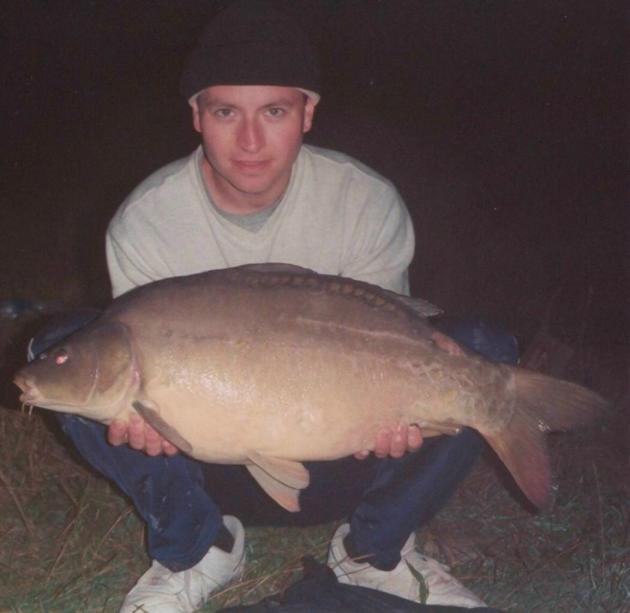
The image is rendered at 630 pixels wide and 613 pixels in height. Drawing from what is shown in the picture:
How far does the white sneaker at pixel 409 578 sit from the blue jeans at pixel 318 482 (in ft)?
0.16

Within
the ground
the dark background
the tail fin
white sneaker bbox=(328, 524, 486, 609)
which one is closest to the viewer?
the tail fin

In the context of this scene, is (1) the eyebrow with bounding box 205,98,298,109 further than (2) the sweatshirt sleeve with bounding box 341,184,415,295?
No

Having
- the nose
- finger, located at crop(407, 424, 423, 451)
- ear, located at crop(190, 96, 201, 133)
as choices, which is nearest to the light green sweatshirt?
ear, located at crop(190, 96, 201, 133)

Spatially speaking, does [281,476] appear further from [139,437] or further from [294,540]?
[294,540]

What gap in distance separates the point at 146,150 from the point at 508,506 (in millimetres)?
9053

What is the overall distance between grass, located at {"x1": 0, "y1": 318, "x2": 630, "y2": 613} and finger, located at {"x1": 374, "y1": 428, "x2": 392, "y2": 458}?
2.03 feet

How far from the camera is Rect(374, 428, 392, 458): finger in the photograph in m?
2.14

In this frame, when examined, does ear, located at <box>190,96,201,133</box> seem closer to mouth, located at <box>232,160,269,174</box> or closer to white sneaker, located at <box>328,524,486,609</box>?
mouth, located at <box>232,160,269,174</box>

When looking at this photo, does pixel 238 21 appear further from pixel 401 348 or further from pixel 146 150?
pixel 146 150

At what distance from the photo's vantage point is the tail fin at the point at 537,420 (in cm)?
212

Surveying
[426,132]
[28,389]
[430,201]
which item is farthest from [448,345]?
[426,132]

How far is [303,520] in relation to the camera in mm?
2734

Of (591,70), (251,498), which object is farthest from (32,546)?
(591,70)

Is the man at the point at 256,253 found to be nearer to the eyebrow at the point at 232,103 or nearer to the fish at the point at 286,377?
the eyebrow at the point at 232,103
